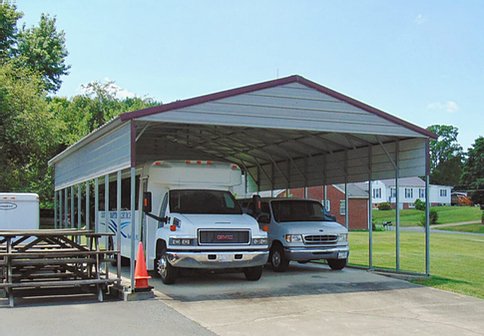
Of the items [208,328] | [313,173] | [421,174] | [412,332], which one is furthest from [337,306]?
[313,173]

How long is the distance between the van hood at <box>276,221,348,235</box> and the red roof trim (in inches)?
126

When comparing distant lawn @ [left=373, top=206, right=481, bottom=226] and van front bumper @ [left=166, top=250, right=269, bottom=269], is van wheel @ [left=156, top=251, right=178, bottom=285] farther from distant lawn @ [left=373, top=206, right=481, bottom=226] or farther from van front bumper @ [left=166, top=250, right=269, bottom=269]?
distant lawn @ [left=373, top=206, right=481, bottom=226]

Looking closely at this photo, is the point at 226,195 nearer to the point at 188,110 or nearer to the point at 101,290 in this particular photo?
the point at 188,110

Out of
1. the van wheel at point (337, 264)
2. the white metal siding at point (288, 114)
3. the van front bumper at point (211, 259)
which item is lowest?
the van wheel at point (337, 264)

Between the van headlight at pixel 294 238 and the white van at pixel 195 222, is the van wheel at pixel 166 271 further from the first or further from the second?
the van headlight at pixel 294 238

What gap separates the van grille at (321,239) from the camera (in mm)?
15617

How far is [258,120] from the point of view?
13453 millimetres

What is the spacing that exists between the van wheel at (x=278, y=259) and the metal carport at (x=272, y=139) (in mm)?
2481

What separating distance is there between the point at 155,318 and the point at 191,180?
5.20m

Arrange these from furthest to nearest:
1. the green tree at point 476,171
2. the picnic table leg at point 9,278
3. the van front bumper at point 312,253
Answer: the green tree at point 476,171, the van front bumper at point 312,253, the picnic table leg at point 9,278

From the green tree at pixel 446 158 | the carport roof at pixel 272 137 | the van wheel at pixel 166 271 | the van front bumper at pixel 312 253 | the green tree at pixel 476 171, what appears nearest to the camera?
the carport roof at pixel 272 137

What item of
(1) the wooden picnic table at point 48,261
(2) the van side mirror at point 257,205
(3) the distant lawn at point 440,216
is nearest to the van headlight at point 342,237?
(2) the van side mirror at point 257,205

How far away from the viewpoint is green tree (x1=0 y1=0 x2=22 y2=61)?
33219 millimetres

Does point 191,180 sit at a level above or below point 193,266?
above
